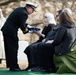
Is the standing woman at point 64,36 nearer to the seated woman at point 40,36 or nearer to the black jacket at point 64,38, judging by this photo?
the black jacket at point 64,38

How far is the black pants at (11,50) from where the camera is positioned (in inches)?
371

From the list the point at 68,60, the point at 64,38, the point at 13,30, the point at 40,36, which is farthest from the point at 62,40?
the point at 40,36

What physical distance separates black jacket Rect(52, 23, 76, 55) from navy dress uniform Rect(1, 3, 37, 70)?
2.99 ft

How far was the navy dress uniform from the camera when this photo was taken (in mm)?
9273

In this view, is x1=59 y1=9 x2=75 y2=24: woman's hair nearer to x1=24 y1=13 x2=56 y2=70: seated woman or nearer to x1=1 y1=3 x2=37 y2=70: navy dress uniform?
x1=1 y1=3 x2=37 y2=70: navy dress uniform

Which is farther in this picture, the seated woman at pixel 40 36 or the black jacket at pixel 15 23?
the seated woman at pixel 40 36

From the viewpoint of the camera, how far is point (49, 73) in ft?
29.0

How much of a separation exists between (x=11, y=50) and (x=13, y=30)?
48 cm

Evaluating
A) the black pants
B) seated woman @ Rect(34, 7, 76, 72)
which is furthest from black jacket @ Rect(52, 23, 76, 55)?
the black pants

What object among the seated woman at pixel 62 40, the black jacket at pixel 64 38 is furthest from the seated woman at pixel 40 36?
the black jacket at pixel 64 38

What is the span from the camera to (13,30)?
9375 millimetres

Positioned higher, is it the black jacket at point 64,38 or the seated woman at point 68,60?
the black jacket at point 64,38

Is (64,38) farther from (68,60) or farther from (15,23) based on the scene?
(15,23)

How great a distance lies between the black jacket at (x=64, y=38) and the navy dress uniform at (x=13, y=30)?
912mm
